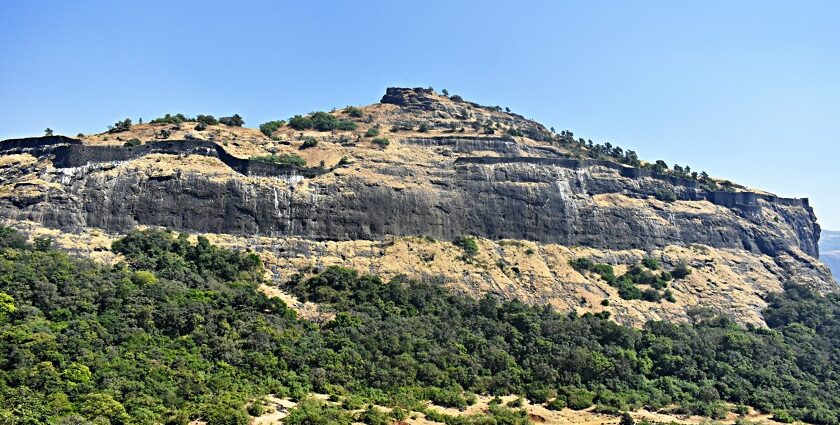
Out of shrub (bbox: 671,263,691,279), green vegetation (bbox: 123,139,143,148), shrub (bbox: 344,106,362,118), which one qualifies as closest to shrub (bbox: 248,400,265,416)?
green vegetation (bbox: 123,139,143,148)

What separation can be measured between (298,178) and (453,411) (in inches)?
962

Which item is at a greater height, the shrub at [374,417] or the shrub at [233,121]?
the shrub at [233,121]

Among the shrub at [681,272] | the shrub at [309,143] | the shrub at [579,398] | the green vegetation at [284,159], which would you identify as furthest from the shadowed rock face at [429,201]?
the shrub at [579,398]

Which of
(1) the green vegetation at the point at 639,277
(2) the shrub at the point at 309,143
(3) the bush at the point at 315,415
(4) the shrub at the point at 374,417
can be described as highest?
(2) the shrub at the point at 309,143

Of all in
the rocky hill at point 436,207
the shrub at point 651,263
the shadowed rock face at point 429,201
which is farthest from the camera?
the shrub at point 651,263

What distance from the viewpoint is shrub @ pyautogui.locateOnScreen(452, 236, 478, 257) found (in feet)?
189

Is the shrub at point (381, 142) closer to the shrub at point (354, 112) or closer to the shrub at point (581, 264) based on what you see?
the shrub at point (354, 112)

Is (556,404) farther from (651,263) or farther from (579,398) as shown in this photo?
(651,263)

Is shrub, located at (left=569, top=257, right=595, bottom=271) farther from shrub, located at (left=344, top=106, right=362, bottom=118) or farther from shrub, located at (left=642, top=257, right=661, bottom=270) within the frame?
shrub, located at (left=344, top=106, right=362, bottom=118)

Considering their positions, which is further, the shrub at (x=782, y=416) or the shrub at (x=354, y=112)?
the shrub at (x=354, y=112)

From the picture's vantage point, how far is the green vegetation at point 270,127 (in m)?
66.7

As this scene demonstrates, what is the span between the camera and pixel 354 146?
6456 cm

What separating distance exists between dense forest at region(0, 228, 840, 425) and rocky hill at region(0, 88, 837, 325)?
2.96 metres

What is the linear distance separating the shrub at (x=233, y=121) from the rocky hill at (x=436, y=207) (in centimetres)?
150
